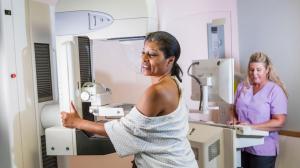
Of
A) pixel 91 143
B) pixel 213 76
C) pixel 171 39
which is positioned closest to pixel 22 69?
pixel 91 143

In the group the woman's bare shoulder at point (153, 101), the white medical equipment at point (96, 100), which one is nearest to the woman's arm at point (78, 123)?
the white medical equipment at point (96, 100)

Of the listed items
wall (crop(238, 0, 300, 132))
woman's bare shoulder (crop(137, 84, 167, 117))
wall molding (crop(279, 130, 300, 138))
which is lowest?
wall molding (crop(279, 130, 300, 138))

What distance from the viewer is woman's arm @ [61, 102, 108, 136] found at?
147 cm

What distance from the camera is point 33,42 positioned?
1.69 meters

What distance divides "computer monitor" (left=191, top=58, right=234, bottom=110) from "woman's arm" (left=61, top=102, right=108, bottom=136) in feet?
3.99

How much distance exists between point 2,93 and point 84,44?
1.53 ft

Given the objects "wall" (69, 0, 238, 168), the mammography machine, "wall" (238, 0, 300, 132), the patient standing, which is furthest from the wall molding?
the mammography machine

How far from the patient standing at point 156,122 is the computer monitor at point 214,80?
3.29ft


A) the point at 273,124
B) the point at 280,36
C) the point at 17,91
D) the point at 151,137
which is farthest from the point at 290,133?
the point at 17,91

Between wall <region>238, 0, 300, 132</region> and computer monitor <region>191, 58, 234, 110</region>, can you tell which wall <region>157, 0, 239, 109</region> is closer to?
wall <region>238, 0, 300, 132</region>

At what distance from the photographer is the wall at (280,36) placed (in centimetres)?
285

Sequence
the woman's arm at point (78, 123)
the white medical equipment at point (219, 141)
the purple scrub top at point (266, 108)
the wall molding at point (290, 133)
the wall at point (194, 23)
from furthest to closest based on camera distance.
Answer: the wall at point (194, 23), the wall molding at point (290, 133), the purple scrub top at point (266, 108), the white medical equipment at point (219, 141), the woman's arm at point (78, 123)

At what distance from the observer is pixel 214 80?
251cm

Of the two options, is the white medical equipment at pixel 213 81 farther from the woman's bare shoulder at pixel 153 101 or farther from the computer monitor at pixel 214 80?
the woman's bare shoulder at pixel 153 101
